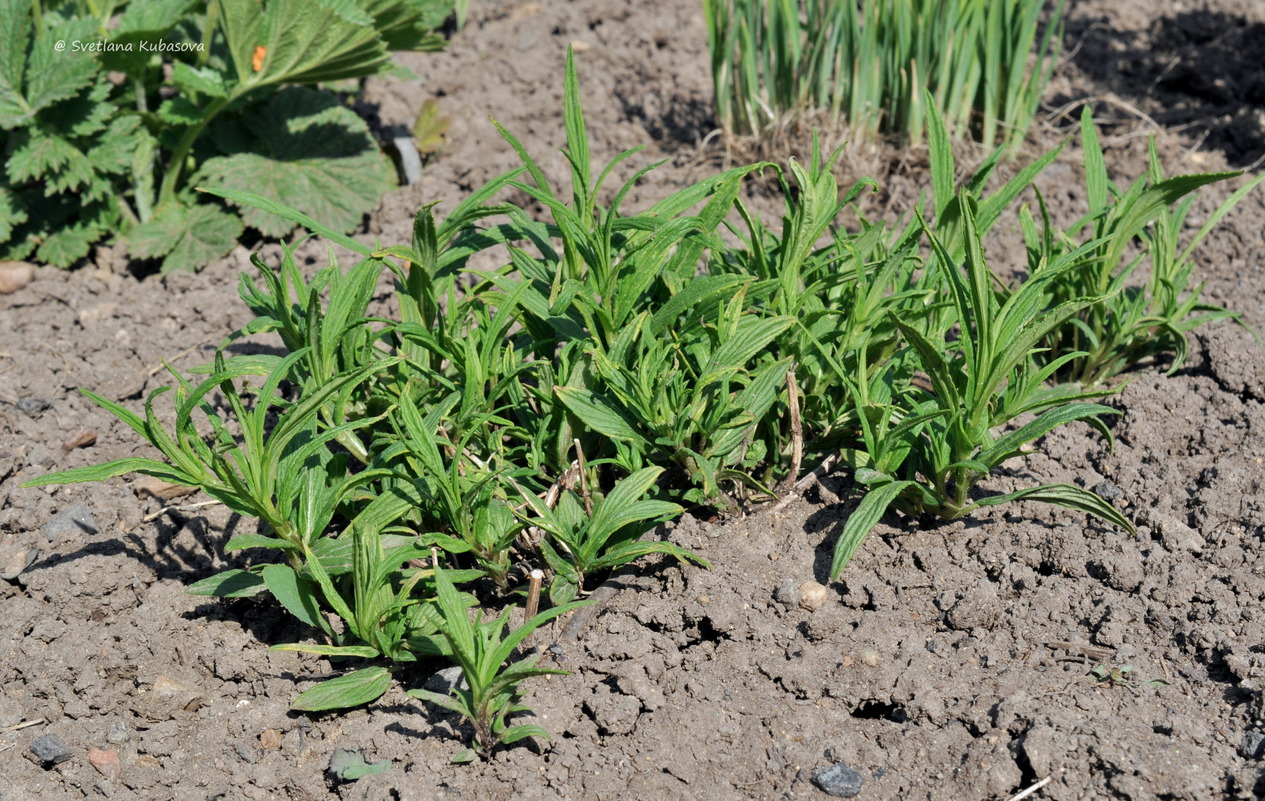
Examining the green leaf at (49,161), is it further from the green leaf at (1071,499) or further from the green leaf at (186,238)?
the green leaf at (1071,499)

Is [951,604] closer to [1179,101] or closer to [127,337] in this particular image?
[127,337]

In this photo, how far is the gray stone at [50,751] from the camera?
6.39 ft

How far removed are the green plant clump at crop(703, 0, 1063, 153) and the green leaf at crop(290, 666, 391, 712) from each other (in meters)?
2.17

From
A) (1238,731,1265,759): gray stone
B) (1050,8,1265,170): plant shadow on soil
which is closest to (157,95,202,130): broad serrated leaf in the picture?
(1050,8,1265,170): plant shadow on soil

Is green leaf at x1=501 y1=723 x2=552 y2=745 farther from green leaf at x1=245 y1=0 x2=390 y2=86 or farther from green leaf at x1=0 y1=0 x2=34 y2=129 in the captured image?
green leaf at x1=0 y1=0 x2=34 y2=129

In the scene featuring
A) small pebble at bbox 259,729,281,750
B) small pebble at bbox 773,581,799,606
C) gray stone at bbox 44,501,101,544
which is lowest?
small pebble at bbox 259,729,281,750

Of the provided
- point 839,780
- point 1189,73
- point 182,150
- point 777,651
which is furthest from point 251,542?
point 1189,73

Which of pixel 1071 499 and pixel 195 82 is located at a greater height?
pixel 195 82

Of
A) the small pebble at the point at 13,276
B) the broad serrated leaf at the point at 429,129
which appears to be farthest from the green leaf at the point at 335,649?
the broad serrated leaf at the point at 429,129

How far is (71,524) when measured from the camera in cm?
239

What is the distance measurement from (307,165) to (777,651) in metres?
2.16

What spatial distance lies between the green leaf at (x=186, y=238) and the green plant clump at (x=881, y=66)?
1567mm

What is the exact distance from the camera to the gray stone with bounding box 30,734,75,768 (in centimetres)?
195

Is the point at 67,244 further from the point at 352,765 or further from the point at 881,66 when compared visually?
the point at 881,66
